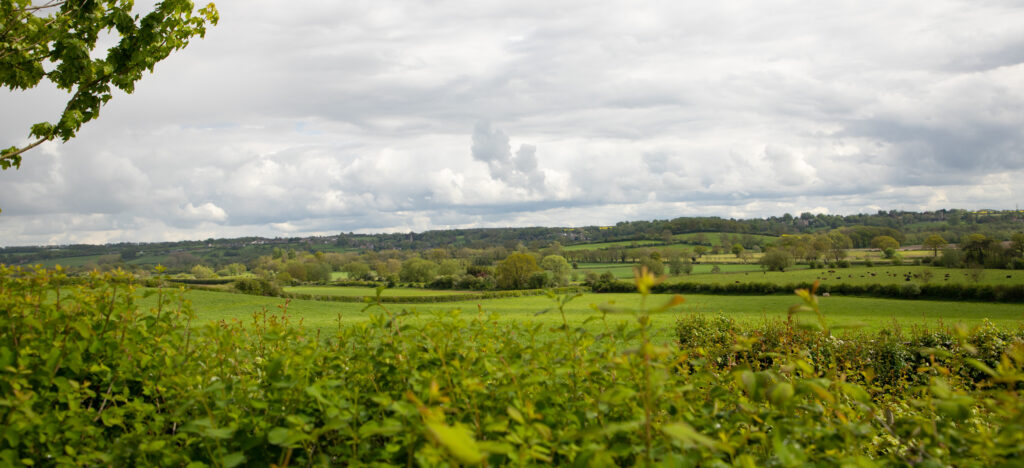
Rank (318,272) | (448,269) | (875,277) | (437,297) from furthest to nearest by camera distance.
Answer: (318,272), (448,269), (437,297), (875,277)

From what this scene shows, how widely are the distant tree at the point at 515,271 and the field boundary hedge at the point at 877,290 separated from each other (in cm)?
1647

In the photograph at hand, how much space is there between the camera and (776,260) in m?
92.1

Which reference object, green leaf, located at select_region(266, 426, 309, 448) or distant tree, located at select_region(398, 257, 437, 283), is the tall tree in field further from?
distant tree, located at select_region(398, 257, 437, 283)

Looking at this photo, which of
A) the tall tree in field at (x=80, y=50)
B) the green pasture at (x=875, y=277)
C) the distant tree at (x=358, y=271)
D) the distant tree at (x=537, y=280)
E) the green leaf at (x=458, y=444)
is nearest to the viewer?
the green leaf at (x=458, y=444)

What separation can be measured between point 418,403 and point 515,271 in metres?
94.1

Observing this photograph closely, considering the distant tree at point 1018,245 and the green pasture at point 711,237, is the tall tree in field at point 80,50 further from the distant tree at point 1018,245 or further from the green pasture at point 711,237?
the green pasture at point 711,237

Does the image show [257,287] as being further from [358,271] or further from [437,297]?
[358,271]

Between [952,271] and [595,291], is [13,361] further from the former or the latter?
[952,271]

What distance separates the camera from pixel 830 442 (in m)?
2.04

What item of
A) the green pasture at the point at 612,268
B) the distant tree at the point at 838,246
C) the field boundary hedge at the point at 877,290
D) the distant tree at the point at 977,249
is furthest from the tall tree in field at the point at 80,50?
the distant tree at the point at 838,246

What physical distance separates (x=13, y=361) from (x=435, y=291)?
89.8 meters

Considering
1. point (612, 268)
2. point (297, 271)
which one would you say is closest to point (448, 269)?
point (612, 268)

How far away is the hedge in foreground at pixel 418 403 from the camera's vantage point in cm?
183

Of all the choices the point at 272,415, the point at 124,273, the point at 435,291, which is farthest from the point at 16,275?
the point at 435,291
